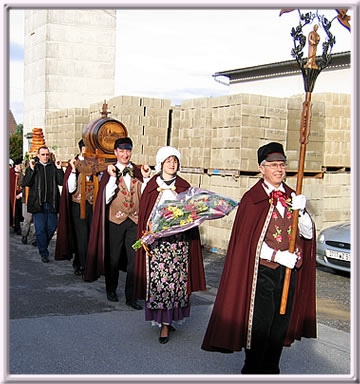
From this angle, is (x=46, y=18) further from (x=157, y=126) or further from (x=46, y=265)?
(x=46, y=265)

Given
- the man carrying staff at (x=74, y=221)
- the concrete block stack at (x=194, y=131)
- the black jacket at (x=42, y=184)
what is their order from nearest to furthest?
the man carrying staff at (x=74, y=221), the black jacket at (x=42, y=184), the concrete block stack at (x=194, y=131)

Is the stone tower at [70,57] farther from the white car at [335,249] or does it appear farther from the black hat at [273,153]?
the black hat at [273,153]

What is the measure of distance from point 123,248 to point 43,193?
2904mm

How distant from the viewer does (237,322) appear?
13.5 ft

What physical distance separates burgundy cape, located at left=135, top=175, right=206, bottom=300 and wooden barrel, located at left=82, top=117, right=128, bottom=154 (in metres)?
1.81

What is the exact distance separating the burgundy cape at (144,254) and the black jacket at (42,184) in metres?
4.10

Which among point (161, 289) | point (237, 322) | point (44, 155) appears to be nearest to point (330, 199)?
point (44, 155)

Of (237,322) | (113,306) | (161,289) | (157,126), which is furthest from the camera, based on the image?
(157,126)

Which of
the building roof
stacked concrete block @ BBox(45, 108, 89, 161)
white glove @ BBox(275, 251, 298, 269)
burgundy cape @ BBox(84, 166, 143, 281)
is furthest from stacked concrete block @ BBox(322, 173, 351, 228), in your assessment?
the building roof

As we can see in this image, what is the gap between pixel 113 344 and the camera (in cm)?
511

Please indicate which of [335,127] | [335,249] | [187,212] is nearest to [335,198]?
[335,127]

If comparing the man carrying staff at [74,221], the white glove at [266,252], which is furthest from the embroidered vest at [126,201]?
the white glove at [266,252]

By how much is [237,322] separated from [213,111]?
6249 millimetres

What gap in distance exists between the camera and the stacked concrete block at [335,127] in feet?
33.4
